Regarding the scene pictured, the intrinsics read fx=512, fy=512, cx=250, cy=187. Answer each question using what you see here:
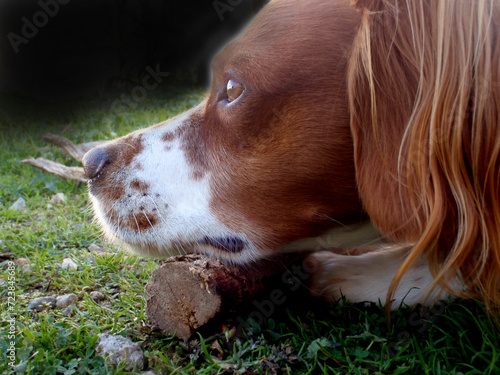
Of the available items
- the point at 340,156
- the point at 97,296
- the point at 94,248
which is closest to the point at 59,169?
the point at 94,248

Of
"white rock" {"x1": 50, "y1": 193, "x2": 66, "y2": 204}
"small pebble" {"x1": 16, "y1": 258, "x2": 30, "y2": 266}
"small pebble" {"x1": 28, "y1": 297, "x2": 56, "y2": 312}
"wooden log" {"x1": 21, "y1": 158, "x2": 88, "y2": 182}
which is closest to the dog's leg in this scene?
"small pebble" {"x1": 28, "y1": 297, "x2": 56, "y2": 312}

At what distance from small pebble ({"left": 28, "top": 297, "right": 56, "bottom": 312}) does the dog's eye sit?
1.15m

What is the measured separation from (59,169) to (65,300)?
87.8 inches

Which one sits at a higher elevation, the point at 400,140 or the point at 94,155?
the point at 94,155

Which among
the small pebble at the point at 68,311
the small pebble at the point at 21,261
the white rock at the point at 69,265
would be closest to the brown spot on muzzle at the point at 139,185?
the small pebble at the point at 68,311

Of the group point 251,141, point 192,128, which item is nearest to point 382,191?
point 251,141

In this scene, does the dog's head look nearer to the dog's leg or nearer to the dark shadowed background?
the dog's leg

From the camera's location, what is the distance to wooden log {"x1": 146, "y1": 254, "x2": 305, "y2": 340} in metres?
1.77

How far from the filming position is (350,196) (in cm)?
181

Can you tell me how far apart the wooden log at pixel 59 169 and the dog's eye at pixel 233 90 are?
2.38m

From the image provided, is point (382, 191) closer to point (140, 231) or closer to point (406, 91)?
point (406, 91)

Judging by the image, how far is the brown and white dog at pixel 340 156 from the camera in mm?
1494

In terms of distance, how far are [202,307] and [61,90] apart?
5.74 m

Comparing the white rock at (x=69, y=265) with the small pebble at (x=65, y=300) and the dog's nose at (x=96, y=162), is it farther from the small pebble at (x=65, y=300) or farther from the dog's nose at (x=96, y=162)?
the dog's nose at (x=96, y=162)
